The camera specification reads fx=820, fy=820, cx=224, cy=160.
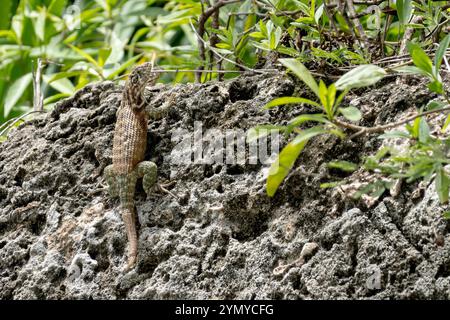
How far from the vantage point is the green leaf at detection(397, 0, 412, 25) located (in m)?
3.96

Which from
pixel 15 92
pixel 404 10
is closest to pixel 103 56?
pixel 15 92

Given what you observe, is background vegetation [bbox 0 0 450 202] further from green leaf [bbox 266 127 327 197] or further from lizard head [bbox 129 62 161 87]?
lizard head [bbox 129 62 161 87]

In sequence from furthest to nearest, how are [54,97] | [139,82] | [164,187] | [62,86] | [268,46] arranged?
1. [62,86]
2. [54,97]
3. [139,82]
4. [268,46]
5. [164,187]

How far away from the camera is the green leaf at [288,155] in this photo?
9.50 feet

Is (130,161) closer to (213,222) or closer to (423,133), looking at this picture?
(213,222)

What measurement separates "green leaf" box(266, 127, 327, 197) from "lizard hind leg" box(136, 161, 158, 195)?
93cm

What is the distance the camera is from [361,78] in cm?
301

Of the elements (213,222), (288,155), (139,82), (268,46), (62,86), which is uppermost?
(288,155)

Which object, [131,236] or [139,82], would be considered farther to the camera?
[139,82]

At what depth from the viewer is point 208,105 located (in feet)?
13.4

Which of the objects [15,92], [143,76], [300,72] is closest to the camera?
[300,72]

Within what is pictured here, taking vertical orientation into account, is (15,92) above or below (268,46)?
below

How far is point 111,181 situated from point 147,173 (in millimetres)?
182

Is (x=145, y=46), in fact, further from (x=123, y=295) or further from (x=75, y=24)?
(x=123, y=295)
